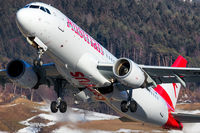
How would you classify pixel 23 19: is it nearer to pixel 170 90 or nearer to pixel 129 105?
pixel 129 105

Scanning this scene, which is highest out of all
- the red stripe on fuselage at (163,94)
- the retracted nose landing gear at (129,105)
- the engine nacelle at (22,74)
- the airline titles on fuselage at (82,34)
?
the airline titles on fuselage at (82,34)

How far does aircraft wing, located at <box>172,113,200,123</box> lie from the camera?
35.9m

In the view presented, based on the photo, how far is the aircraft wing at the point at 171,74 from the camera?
94.1 ft

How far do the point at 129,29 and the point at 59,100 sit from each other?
13308cm

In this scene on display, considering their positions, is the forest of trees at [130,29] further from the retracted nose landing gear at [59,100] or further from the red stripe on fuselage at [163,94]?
the retracted nose landing gear at [59,100]

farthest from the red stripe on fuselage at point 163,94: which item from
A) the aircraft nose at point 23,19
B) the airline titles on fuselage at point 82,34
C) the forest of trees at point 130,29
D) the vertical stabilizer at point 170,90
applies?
the forest of trees at point 130,29

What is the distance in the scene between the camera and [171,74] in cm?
2956

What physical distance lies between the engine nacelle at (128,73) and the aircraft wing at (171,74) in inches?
41.4

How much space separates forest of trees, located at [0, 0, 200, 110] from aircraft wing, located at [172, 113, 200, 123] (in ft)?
319

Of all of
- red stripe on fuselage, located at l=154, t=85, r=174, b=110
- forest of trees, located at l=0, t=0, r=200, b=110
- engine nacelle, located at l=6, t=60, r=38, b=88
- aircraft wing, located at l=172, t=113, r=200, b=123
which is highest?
forest of trees, located at l=0, t=0, r=200, b=110

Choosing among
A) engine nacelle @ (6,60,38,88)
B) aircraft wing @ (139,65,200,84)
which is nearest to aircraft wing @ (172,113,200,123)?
aircraft wing @ (139,65,200,84)

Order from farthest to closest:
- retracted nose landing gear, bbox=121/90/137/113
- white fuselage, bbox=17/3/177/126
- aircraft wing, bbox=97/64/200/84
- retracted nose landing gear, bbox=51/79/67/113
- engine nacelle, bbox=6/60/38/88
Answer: engine nacelle, bbox=6/60/38/88, retracted nose landing gear, bbox=51/79/67/113, retracted nose landing gear, bbox=121/90/137/113, aircraft wing, bbox=97/64/200/84, white fuselage, bbox=17/3/177/126

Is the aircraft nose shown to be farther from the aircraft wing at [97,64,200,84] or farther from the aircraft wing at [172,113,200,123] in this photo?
the aircraft wing at [172,113,200,123]

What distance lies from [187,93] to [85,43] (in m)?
94.5
